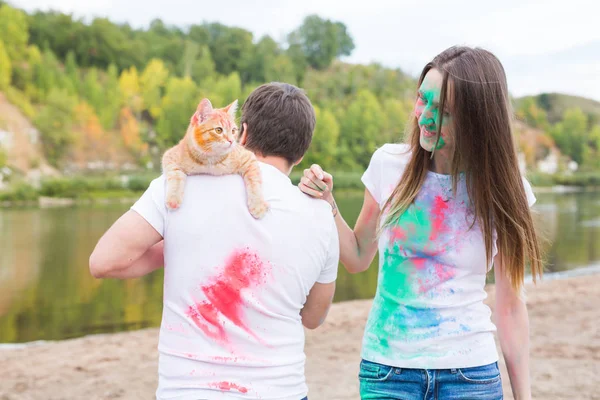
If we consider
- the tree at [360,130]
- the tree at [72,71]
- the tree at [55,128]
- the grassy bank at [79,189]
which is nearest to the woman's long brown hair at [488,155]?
the grassy bank at [79,189]

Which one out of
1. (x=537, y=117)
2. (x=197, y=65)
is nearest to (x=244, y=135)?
(x=197, y=65)

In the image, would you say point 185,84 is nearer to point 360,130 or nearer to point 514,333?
point 360,130

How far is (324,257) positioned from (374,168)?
476 millimetres

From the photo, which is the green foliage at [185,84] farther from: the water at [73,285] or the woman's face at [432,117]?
the woman's face at [432,117]

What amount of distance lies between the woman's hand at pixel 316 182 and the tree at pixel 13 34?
2410 inches

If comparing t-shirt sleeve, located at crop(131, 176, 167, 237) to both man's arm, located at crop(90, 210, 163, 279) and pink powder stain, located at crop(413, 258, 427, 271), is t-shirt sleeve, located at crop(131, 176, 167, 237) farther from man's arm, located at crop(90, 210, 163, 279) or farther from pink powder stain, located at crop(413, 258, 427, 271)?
pink powder stain, located at crop(413, 258, 427, 271)

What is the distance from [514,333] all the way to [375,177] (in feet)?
2.01

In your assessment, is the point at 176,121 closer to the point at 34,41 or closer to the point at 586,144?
the point at 34,41

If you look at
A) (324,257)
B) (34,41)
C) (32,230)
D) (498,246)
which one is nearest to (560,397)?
(498,246)

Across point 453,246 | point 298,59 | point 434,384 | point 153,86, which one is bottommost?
point 434,384

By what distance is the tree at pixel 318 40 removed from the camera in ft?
264

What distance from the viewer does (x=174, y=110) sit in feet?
180

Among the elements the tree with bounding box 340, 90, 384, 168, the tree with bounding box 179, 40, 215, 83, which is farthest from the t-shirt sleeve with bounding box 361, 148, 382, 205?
the tree with bounding box 179, 40, 215, 83

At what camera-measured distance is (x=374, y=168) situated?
196 centimetres
